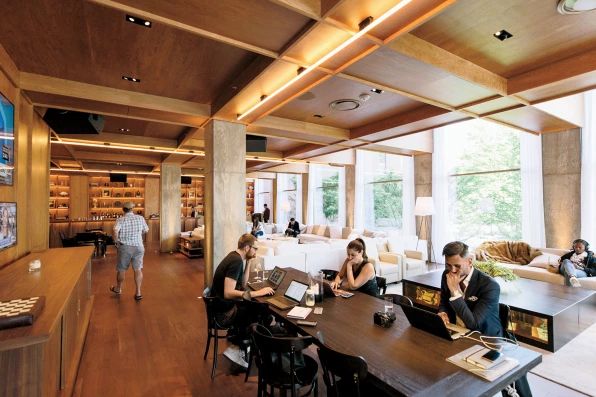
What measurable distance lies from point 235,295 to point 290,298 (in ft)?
1.74

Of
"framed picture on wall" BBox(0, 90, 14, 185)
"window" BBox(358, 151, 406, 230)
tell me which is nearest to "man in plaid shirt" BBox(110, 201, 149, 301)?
"framed picture on wall" BBox(0, 90, 14, 185)

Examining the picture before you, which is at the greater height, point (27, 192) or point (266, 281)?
point (27, 192)

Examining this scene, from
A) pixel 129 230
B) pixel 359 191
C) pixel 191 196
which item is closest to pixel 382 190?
pixel 359 191

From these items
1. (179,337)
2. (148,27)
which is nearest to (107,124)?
(148,27)

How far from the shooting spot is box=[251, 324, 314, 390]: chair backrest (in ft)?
5.89

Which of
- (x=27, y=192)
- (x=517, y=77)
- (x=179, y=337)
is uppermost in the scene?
(x=517, y=77)

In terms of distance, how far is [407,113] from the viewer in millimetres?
5199

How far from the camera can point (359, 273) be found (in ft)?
10.2

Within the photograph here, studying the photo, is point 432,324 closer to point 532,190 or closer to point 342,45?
point 342,45

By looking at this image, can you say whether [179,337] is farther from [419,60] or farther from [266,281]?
[419,60]

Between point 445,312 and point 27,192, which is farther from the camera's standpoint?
point 27,192

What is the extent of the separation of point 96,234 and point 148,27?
7.89m

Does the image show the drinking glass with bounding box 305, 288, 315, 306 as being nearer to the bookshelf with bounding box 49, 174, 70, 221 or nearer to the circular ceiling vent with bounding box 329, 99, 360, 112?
the circular ceiling vent with bounding box 329, 99, 360, 112

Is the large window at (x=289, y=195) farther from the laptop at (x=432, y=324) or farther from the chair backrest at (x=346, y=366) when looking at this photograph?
the chair backrest at (x=346, y=366)
